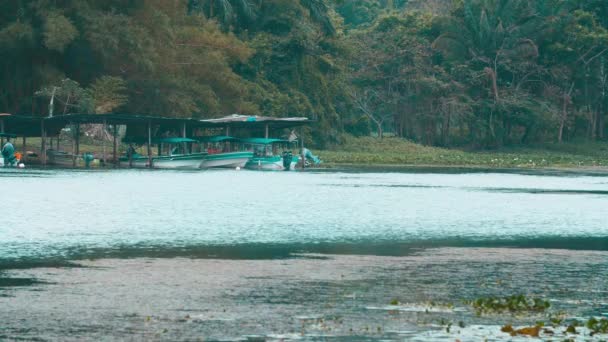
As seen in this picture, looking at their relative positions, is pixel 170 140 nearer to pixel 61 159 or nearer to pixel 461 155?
pixel 61 159

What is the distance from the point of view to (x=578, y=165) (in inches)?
3757

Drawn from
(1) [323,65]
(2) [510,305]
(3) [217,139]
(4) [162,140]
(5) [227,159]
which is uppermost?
(1) [323,65]

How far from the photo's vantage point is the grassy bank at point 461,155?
9494 cm

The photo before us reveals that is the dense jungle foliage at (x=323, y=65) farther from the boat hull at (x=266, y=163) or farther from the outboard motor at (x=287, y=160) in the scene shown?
the outboard motor at (x=287, y=160)

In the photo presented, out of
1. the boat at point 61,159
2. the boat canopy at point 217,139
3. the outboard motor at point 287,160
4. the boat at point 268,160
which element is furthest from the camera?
the boat canopy at point 217,139

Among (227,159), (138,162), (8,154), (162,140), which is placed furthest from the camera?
(162,140)

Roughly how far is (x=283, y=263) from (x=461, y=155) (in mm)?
82678

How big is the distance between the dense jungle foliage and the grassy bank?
2.35 metres

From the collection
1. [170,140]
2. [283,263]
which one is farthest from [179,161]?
[283,263]

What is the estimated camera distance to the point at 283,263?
21.4 meters

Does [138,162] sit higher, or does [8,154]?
[8,154]

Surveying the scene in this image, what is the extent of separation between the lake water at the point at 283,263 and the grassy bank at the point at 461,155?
50495 millimetres

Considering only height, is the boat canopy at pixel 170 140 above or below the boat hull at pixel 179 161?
above

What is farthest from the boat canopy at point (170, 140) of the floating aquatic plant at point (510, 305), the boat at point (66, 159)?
the floating aquatic plant at point (510, 305)
